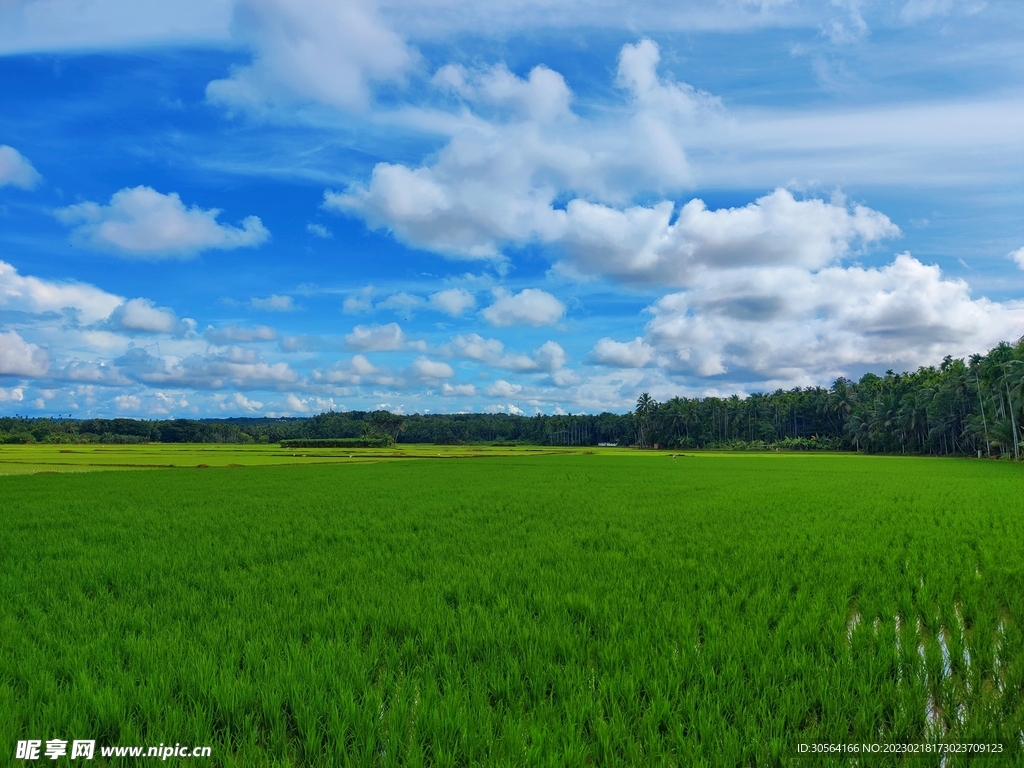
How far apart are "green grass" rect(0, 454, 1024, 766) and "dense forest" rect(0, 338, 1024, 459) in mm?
54199

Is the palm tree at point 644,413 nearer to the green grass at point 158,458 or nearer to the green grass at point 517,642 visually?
the green grass at point 158,458

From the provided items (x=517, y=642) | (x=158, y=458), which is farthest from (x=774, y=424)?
(x=517, y=642)

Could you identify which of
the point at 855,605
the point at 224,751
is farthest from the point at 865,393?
the point at 224,751

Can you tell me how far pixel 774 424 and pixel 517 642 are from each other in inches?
4378

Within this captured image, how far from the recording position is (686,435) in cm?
11138

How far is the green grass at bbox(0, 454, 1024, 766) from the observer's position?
3936 millimetres

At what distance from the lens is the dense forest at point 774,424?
60.3 meters

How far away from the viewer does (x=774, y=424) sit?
105625 millimetres

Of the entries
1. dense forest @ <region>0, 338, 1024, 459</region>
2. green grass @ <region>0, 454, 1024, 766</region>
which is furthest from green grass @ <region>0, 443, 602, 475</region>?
dense forest @ <region>0, 338, 1024, 459</region>

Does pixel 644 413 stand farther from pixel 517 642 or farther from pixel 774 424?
pixel 517 642

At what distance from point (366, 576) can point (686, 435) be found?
109 meters

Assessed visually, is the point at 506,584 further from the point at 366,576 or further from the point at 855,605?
the point at 855,605

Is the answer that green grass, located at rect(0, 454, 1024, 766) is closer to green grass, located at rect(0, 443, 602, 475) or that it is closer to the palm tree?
green grass, located at rect(0, 443, 602, 475)

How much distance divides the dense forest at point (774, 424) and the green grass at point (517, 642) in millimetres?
54199
